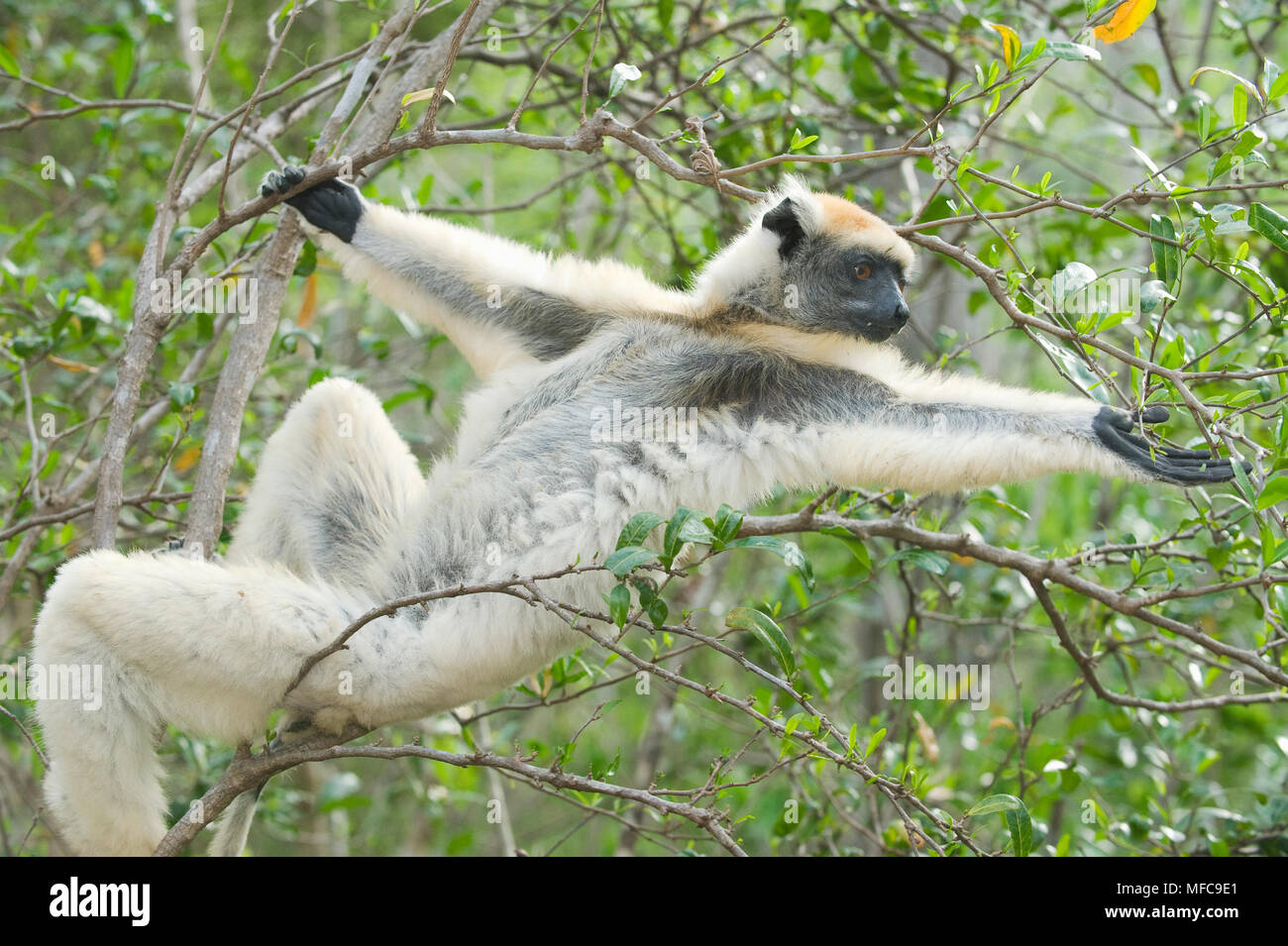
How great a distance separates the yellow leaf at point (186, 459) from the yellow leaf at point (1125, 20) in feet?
13.9

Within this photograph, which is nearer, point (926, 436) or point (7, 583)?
point (926, 436)

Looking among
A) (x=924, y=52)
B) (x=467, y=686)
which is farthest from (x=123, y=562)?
(x=924, y=52)

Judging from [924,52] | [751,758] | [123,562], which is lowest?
[751,758]

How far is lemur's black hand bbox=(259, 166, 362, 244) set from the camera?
421cm

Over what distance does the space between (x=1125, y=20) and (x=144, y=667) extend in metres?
3.83

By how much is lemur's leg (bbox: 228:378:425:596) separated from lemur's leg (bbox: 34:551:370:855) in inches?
22.1

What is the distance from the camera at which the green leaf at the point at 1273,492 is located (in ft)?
9.70

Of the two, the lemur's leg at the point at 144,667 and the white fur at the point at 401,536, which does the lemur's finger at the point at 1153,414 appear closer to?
the white fur at the point at 401,536

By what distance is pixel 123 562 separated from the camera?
3488 millimetres

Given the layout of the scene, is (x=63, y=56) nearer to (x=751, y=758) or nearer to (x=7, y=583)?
(x=7, y=583)

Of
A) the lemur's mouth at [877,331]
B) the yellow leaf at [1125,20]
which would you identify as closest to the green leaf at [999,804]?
the lemur's mouth at [877,331]

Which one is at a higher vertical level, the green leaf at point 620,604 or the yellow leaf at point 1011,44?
the yellow leaf at point 1011,44

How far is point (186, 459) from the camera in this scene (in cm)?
533
